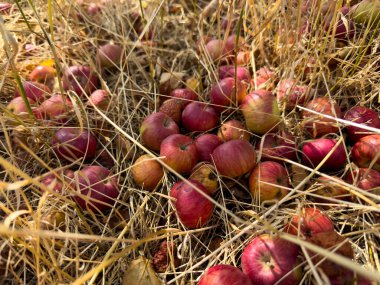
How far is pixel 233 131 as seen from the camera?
2.18m

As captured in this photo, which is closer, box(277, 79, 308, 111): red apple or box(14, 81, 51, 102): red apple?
box(277, 79, 308, 111): red apple

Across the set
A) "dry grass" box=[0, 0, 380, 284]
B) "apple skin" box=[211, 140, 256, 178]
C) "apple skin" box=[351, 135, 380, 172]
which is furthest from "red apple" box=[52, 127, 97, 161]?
"apple skin" box=[351, 135, 380, 172]

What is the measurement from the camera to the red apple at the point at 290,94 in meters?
2.27

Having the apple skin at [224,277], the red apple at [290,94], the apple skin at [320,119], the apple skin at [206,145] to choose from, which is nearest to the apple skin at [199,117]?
the apple skin at [206,145]

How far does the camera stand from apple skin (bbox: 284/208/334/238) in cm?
165

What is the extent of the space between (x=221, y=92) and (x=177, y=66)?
0.67m

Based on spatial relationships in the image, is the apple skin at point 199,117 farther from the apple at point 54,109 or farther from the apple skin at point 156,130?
the apple at point 54,109

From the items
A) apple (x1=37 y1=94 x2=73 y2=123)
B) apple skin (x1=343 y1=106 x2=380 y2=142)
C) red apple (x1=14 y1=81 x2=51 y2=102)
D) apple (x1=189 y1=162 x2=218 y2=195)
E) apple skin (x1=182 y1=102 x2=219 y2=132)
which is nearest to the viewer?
apple (x1=189 y1=162 x2=218 y2=195)

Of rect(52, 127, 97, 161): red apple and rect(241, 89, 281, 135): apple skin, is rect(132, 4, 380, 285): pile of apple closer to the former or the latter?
rect(241, 89, 281, 135): apple skin

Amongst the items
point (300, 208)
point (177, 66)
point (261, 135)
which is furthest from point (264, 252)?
point (177, 66)

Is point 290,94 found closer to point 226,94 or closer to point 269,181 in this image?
point 226,94

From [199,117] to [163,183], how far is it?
0.48 meters

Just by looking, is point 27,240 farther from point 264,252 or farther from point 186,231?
point 264,252

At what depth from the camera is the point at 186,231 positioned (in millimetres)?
1893
